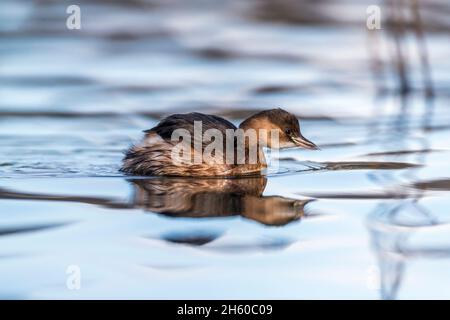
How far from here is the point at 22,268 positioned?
6.23m

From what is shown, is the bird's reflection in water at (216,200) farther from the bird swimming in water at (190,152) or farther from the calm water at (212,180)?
the bird swimming in water at (190,152)

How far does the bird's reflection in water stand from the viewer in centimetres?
759

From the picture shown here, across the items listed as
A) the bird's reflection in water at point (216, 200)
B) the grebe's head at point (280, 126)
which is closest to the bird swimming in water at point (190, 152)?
the grebe's head at point (280, 126)

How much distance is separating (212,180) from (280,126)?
816 mm

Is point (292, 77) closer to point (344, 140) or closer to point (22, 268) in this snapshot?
point (344, 140)

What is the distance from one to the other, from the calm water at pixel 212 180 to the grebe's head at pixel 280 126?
212 millimetres

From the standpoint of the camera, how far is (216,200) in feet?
26.6

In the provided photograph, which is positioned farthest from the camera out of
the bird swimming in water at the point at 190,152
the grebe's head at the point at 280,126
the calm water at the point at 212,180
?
the grebe's head at the point at 280,126

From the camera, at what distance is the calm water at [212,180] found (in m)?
6.24

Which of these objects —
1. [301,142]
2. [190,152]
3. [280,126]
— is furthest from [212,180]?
[301,142]

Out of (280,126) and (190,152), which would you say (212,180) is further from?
(280,126)

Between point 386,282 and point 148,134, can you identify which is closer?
point 386,282
